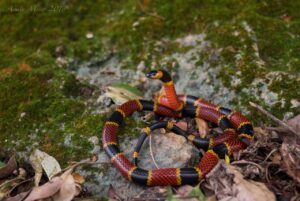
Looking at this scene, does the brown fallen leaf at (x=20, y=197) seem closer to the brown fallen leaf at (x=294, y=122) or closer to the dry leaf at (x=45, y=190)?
the dry leaf at (x=45, y=190)

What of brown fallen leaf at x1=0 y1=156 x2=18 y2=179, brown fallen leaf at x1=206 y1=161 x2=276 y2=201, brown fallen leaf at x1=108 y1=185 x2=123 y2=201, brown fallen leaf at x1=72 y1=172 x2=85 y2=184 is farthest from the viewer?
brown fallen leaf at x1=0 y1=156 x2=18 y2=179

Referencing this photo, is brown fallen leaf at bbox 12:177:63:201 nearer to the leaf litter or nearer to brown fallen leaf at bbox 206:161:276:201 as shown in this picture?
the leaf litter

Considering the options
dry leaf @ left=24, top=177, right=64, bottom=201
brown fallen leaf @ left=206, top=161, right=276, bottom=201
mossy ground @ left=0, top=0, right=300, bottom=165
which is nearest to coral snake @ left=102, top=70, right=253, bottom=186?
brown fallen leaf @ left=206, top=161, right=276, bottom=201

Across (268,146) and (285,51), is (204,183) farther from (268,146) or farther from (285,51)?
(285,51)

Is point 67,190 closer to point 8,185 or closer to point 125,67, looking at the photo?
point 8,185

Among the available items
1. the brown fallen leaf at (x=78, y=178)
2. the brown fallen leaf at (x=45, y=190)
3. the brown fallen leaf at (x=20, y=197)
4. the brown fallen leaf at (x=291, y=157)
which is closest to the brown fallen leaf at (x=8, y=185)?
the brown fallen leaf at (x=20, y=197)

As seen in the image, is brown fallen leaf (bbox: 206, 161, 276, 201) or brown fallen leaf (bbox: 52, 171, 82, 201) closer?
brown fallen leaf (bbox: 206, 161, 276, 201)

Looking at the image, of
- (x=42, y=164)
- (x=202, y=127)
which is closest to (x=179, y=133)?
(x=202, y=127)

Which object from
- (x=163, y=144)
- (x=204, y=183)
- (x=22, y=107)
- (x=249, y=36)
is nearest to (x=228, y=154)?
(x=204, y=183)
